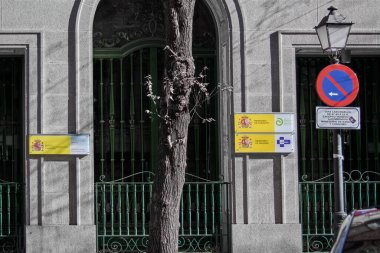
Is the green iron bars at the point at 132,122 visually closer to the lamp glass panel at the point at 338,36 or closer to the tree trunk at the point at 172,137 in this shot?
the lamp glass panel at the point at 338,36

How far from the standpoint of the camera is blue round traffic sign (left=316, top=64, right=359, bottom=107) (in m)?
9.91

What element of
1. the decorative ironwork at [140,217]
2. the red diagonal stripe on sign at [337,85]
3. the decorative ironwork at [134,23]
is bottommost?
the decorative ironwork at [140,217]

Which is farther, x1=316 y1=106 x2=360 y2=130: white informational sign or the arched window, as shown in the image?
the arched window

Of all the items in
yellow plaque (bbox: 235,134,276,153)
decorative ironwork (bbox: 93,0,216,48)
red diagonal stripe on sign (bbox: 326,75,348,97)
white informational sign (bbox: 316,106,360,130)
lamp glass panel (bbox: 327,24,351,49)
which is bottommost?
yellow plaque (bbox: 235,134,276,153)

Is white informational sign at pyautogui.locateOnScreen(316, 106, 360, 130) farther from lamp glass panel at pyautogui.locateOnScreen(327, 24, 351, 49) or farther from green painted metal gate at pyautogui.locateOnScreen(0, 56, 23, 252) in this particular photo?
green painted metal gate at pyautogui.locateOnScreen(0, 56, 23, 252)

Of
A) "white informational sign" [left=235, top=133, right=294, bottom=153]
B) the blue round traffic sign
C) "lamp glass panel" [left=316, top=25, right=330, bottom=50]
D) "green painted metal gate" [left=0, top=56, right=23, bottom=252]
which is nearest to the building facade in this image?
"green painted metal gate" [left=0, top=56, right=23, bottom=252]

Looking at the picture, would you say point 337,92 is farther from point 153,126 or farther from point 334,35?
point 153,126

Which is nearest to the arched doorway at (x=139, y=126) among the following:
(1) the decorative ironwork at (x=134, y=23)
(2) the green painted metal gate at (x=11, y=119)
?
(1) the decorative ironwork at (x=134, y=23)

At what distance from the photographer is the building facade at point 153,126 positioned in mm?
12477

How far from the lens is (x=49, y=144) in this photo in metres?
12.4

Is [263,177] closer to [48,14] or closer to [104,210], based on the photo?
[104,210]

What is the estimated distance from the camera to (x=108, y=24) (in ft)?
43.8

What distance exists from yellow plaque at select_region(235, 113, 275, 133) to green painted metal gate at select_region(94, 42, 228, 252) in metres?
0.88

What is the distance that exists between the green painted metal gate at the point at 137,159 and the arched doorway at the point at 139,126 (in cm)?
2
